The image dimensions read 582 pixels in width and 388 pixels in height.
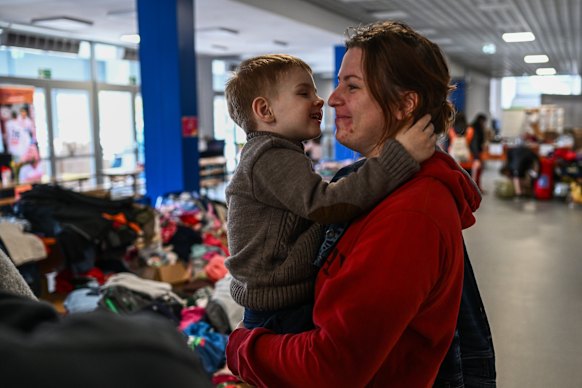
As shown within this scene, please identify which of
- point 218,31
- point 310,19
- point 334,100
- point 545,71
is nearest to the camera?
point 334,100

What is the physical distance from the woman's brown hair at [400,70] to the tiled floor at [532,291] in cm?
281

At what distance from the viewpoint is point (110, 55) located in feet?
46.0

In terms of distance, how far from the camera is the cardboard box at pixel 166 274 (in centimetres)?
530

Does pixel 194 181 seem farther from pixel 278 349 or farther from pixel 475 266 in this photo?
pixel 278 349

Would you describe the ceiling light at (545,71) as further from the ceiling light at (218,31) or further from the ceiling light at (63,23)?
the ceiling light at (63,23)

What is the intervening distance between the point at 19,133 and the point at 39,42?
9.45 feet

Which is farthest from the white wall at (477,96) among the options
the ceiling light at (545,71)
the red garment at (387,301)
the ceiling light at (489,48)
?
the red garment at (387,301)

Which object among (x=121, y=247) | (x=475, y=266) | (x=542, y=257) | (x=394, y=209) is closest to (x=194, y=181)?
(x=121, y=247)

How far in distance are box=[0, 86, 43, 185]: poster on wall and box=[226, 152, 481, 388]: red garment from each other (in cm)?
950

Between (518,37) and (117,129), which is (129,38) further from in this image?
(518,37)

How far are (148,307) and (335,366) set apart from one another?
3.13m

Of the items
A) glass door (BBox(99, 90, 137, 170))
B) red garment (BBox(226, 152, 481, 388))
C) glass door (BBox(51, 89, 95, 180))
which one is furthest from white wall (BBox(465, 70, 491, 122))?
red garment (BBox(226, 152, 481, 388))

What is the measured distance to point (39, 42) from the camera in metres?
12.0

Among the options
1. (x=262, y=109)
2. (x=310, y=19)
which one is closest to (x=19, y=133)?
(x=310, y=19)
